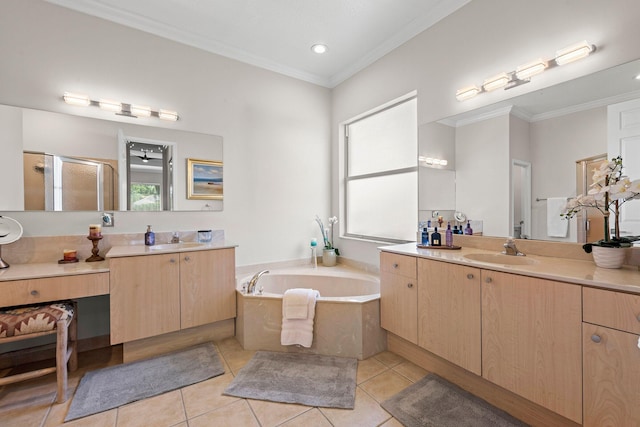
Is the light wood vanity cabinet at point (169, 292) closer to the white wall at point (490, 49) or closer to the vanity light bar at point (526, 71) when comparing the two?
the white wall at point (490, 49)

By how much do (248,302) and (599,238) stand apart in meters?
2.36

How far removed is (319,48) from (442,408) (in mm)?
3146

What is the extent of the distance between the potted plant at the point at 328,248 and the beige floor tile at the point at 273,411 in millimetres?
1801

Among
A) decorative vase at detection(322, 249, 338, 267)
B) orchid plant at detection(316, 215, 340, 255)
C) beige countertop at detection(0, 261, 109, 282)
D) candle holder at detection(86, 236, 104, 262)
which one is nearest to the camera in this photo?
beige countertop at detection(0, 261, 109, 282)

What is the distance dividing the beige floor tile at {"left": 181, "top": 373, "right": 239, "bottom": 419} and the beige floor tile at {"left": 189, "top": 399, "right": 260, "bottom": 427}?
42 millimetres

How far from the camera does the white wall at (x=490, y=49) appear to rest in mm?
1544

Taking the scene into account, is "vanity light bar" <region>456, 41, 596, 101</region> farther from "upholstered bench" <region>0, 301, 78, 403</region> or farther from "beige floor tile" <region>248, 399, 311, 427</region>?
"upholstered bench" <region>0, 301, 78, 403</region>

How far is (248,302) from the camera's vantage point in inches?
89.7

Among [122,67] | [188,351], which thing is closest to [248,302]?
[188,351]

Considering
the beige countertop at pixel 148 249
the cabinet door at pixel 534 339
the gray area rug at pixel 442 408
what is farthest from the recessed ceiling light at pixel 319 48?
the gray area rug at pixel 442 408

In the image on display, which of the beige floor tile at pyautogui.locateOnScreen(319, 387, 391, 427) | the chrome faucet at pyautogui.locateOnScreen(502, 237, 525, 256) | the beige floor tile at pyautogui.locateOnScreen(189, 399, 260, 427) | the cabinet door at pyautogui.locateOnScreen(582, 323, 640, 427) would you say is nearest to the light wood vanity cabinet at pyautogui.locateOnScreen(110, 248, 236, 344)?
the beige floor tile at pyautogui.locateOnScreen(189, 399, 260, 427)

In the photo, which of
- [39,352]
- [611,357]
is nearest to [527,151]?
[611,357]

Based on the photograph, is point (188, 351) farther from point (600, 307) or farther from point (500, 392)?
point (600, 307)

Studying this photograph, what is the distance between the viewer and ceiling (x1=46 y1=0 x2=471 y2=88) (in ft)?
7.39
